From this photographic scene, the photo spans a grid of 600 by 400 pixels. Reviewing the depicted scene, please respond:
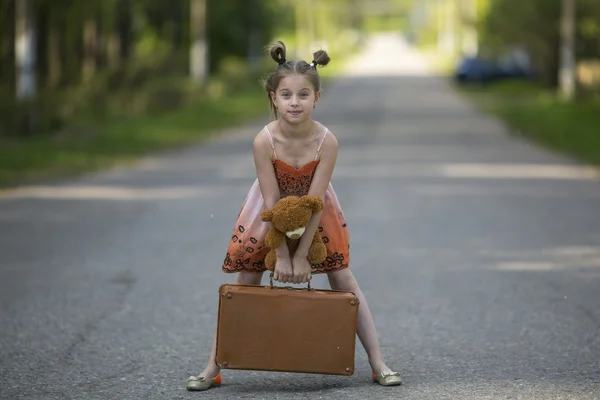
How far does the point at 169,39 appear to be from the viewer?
67438 mm

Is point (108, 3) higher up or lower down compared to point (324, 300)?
higher up

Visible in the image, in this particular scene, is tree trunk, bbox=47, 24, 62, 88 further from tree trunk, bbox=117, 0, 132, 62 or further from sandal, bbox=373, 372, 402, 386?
sandal, bbox=373, 372, 402, 386

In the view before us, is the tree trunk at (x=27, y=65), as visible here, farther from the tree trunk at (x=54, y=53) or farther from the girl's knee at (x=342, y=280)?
the tree trunk at (x=54, y=53)

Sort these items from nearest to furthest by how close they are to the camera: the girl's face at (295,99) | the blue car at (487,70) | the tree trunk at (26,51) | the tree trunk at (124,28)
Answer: the girl's face at (295,99) → the tree trunk at (26,51) → the tree trunk at (124,28) → the blue car at (487,70)

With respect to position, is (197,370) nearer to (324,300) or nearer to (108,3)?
(324,300)

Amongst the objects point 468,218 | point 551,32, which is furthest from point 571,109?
point 468,218

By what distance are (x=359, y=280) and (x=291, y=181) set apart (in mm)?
3728

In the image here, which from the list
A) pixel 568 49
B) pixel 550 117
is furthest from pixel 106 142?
pixel 568 49

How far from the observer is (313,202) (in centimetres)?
549

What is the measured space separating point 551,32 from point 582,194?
3118 centimetres

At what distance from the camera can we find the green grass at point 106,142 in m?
19.3

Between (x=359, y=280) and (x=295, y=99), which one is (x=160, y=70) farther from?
(x=295, y=99)

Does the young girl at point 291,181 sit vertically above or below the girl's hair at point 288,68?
below

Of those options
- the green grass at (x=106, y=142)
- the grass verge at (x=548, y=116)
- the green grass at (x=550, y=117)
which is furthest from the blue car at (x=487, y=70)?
the green grass at (x=106, y=142)
